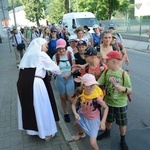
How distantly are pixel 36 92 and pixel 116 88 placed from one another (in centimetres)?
140

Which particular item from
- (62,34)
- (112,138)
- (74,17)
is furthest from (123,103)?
(74,17)

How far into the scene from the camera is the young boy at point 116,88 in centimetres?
339

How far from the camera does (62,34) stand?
32.1ft

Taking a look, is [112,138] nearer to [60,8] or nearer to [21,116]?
[21,116]

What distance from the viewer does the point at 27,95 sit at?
13.1 ft

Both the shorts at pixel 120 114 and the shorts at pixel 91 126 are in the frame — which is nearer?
the shorts at pixel 91 126

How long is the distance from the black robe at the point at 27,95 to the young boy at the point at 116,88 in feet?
3.61

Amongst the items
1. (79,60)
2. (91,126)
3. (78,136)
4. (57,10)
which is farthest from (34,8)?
(91,126)

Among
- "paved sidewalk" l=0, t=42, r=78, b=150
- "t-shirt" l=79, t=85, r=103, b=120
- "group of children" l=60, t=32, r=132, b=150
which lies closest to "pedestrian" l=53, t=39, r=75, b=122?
"paved sidewalk" l=0, t=42, r=78, b=150

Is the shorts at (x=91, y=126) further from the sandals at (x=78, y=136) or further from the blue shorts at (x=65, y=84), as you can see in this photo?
the blue shorts at (x=65, y=84)

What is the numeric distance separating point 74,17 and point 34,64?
17.8 metres

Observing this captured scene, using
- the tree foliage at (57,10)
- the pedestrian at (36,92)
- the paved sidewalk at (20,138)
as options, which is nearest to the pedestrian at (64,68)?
the pedestrian at (36,92)

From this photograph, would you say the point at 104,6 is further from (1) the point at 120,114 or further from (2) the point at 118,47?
(1) the point at 120,114

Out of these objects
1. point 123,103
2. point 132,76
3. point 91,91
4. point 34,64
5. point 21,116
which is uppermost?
point 34,64
